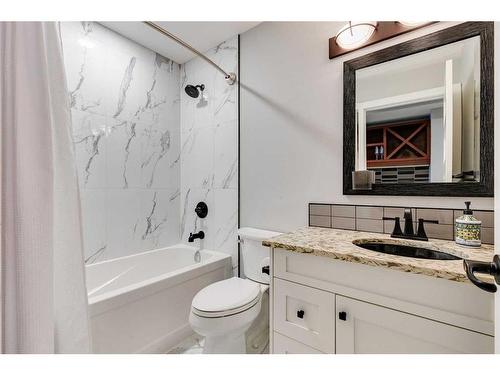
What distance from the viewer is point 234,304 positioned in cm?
129

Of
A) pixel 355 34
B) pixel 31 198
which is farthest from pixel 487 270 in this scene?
pixel 355 34

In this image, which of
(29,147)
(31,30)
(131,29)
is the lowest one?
(29,147)

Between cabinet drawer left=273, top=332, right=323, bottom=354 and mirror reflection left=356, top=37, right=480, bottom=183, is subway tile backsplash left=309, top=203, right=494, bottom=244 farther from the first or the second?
cabinet drawer left=273, top=332, right=323, bottom=354

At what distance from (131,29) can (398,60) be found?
198cm

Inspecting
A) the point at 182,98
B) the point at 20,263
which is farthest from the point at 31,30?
the point at 182,98

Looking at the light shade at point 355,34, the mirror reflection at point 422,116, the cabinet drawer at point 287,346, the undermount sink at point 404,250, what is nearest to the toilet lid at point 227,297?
the cabinet drawer at point 287,346

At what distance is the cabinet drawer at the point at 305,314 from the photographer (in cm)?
95

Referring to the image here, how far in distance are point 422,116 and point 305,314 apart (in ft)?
3.78

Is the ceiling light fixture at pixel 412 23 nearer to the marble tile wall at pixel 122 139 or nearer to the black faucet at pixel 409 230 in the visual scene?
the black faucet at pixel 409 230

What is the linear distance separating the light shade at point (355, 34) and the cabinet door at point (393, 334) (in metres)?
1.40

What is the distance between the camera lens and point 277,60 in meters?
1.76

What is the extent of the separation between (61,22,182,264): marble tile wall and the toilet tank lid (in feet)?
3.23

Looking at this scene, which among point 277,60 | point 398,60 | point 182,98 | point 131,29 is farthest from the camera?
point 182,98

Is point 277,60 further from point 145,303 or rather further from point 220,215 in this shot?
point 145,303
